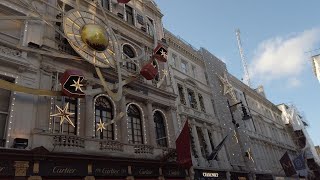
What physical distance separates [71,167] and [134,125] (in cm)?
635

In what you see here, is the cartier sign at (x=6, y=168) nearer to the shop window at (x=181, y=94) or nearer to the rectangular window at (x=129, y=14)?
the rectangular window at (x=129, y=14)

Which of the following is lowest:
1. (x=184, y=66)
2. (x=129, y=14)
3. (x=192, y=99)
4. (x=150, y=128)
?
(x=150, y=128)

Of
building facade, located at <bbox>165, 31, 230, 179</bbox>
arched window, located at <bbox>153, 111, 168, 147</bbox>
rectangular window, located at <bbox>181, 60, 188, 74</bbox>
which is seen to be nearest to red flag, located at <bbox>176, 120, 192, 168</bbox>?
arched window, located at <bbox>153, 111, 168, 147</bbox>

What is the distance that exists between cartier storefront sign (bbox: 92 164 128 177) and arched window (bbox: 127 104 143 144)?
8.67 ft

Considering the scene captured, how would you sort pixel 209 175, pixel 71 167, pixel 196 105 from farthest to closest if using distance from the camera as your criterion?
1. pixel 196 105
2. pixel 209 175
3. pixel 71 167

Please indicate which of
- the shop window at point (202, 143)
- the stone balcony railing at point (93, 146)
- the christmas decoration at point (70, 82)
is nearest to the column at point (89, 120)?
Answer: the stone balcony railing at point (93, 146)

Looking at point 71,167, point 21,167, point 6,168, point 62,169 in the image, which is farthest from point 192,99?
point 6,168

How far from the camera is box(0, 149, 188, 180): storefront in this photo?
38.9ft

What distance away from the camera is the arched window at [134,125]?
62.1 ft

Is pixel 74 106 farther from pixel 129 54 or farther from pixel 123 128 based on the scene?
pixel 129 54

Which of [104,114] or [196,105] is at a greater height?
[196,105]

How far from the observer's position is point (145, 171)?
57.8 feet

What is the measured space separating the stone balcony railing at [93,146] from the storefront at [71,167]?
0.60 meters

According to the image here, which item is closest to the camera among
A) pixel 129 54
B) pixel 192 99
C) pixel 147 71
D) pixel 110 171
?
pixel 110 171
